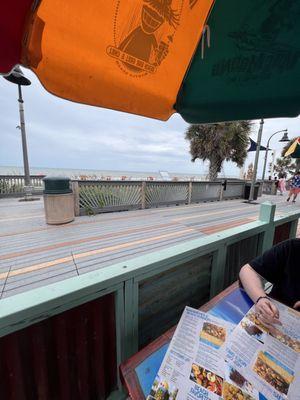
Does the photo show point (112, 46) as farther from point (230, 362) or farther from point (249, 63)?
point (230, 362)

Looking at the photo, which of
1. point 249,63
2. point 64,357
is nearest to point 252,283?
point 64,357

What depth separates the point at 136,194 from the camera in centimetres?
683

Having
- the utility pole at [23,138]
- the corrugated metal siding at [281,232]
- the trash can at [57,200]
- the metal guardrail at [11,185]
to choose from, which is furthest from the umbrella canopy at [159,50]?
the metal guardrail at [11,185]

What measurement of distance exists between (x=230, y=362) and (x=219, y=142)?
13.0 m

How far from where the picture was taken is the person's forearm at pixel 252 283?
126cm

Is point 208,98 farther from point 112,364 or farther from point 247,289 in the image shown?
point 112,364

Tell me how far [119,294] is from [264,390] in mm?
748

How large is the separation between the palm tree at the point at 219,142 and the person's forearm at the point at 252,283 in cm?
1219

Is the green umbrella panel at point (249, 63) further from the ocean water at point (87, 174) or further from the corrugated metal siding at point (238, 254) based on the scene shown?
the ocean water at point (87, 174)

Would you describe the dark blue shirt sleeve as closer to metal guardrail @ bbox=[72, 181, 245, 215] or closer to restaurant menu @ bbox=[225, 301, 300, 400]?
restaurant menu @ bbox=[225, 301, 300, 400]

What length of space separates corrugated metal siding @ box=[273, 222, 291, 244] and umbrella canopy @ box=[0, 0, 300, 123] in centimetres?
198

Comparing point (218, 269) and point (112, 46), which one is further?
point (218, 269)

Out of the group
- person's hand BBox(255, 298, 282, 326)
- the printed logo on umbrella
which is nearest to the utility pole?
the printed logo on umbrella

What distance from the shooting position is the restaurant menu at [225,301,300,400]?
776 mm
